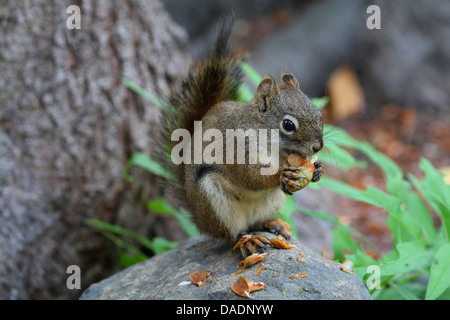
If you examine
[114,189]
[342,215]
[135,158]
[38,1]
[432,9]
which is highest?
[432,9]

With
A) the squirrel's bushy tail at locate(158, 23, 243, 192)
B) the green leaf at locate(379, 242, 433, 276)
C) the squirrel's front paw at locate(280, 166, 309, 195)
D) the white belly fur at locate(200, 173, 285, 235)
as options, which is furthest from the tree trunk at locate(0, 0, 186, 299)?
the green leaf at locate(379, 242, 433, 276)

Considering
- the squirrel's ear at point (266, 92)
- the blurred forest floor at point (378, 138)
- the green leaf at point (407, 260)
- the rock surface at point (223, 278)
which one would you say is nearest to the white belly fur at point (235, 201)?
the rock surface at point (223, 278)

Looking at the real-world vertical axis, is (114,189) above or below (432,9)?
below

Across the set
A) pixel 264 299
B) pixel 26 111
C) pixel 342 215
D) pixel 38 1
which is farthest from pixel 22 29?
pixel 342 215

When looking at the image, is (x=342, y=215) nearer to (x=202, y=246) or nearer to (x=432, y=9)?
(x=202, y=246)

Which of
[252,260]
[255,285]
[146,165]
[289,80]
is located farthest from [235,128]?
[146,165]

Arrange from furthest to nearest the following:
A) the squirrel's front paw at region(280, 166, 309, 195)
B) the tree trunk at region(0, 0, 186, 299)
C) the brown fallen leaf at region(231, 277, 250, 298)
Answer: the tree trunk at region(0, 0, 186, 299) < the squirrel's front paw at region(280, 166, 309, 195) < the brown fallen leaf at region(231, 277, 250, 298)

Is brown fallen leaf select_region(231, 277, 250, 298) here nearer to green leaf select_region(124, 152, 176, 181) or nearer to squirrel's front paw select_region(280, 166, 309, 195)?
squirrel's front paw select_region(280, 166, 309, 195)
